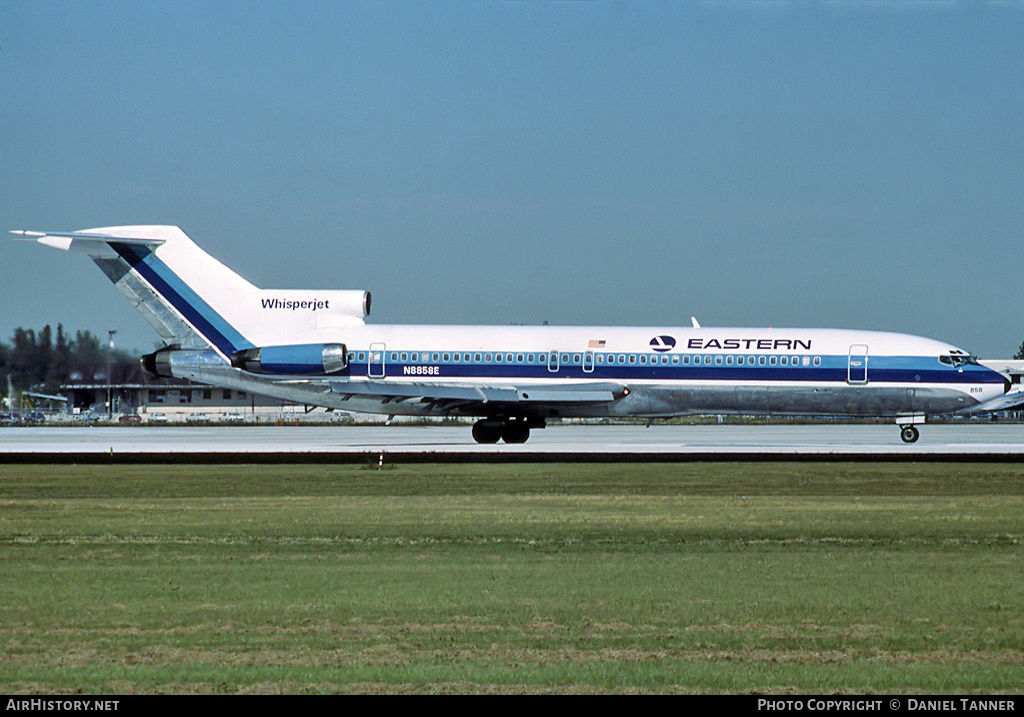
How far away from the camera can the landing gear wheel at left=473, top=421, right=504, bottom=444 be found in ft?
137

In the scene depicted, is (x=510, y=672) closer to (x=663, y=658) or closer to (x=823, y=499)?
(x=663, y=658)

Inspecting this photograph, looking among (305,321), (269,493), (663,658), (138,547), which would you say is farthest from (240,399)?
(663,658)

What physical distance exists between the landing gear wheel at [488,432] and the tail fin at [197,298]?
6415mm

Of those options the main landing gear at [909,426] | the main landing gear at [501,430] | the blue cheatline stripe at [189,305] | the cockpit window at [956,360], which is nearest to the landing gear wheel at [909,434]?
the main landing gear at [909,426]

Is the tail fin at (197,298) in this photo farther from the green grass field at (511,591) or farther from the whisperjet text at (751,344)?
the green grass field at (511,591)

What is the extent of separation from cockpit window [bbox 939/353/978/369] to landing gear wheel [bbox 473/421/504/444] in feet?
50.9

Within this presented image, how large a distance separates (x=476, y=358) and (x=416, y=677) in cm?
3275

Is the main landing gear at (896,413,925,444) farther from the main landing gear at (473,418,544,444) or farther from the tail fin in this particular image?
the tail fin

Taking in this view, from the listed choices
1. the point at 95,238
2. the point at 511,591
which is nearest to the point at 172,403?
the point at 95,238

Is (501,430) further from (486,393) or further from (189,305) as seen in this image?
(189,305)

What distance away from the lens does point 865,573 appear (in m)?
13.9

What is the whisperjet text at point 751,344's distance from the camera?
134 ft

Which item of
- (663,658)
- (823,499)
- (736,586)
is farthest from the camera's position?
(823,499)
